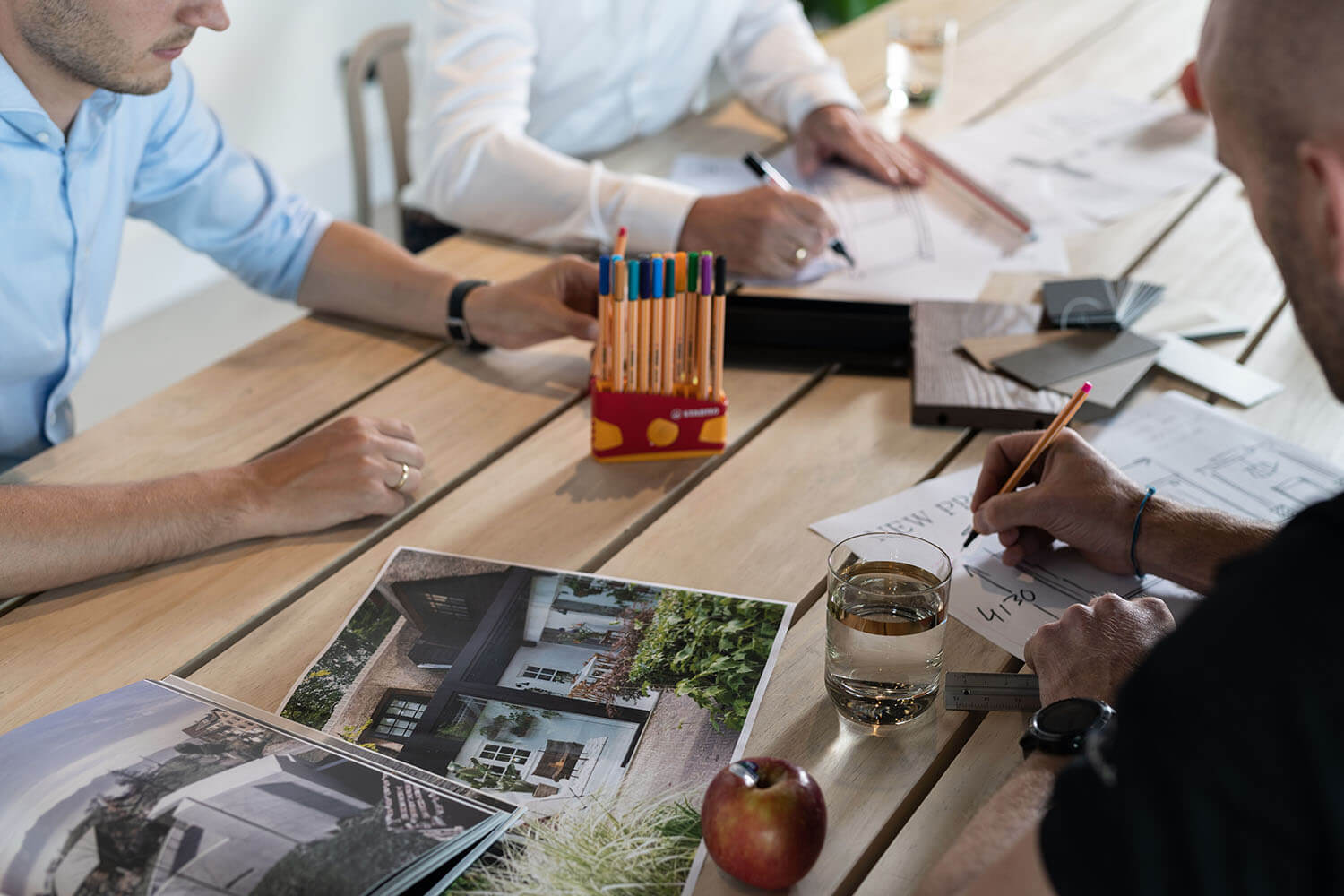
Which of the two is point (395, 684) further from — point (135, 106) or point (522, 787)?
point (135, 106)

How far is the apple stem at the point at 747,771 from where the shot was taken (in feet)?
2.49

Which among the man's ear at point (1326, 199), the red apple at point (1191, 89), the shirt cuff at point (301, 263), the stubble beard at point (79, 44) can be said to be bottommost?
the red apple at point (1191, 89)

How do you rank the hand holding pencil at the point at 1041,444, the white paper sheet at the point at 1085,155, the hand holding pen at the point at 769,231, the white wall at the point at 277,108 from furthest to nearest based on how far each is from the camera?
the white wall at the point at 277,108 < the white paper sheet at the point at 1085,155 < the hand holding pen at the point at 769,231 < the hand holding pencil at the point at 1041,444

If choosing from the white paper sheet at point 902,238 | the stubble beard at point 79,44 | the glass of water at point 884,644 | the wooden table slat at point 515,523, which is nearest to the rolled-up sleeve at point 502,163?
the white paper sheet at point 902,238

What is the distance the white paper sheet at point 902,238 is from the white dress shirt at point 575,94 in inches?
7.3

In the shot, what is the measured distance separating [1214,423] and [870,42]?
1494 millimetres

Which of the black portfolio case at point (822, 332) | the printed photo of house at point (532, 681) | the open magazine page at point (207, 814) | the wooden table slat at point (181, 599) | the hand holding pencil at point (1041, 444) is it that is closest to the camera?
the open magazine page at point (207, 814)

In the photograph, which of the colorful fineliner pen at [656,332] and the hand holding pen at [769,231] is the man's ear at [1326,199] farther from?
the hand holding pen at [769,231]

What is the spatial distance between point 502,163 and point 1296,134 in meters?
1.26

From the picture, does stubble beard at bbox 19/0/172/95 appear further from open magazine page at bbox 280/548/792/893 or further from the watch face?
the watch face

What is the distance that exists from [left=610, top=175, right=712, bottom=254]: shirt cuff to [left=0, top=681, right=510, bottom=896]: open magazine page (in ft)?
3.14

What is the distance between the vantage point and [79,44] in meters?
1.19

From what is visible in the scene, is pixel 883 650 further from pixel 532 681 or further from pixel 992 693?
pixel 532 681

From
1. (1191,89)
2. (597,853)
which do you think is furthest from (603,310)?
(1191,89)
